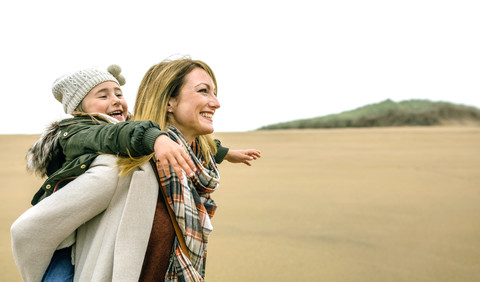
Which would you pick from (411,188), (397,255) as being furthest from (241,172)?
(397,255)

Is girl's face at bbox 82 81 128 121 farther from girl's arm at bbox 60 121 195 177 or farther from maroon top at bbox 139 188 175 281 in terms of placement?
maroon top at bbox 139 188 175 281

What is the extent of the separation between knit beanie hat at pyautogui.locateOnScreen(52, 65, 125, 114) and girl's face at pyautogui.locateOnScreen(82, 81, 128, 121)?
0.02m

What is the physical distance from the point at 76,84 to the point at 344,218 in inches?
180

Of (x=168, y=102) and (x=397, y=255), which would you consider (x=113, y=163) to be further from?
(x=397, y=255)

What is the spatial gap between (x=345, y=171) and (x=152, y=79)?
823 cm

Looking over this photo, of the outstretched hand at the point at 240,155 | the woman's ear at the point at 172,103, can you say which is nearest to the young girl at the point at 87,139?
the woman's ear at the point at 172,103

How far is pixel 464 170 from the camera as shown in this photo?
29.3ft

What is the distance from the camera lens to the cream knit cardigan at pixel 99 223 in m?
1.52

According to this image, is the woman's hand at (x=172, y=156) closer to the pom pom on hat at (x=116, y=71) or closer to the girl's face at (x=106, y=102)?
the girl's face at (x=106, y=102)

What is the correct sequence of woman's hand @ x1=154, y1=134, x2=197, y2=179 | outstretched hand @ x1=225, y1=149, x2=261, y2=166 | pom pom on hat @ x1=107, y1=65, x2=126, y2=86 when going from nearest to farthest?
woman's hand @ x1=154, y1=134, x2=197, y2=179 → pom pom on hat @ x1=107, y1=65, x2=126, y2=86 → outstretched hand @ x1=225, y1=149, x2=261, y2=166

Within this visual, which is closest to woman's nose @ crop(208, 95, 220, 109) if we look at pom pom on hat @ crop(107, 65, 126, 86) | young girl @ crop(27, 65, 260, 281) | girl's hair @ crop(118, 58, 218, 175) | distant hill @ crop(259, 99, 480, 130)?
girl's hair @ crop(118, 58, 218, 175)

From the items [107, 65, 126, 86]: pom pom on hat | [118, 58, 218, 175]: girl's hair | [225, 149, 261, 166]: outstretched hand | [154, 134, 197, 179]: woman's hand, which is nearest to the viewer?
[154, 134, 197, 179]: woman's hand

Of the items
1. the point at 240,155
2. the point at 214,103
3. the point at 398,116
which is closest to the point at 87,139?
the point at 214,103

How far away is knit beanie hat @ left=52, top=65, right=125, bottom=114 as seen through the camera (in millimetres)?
1945
